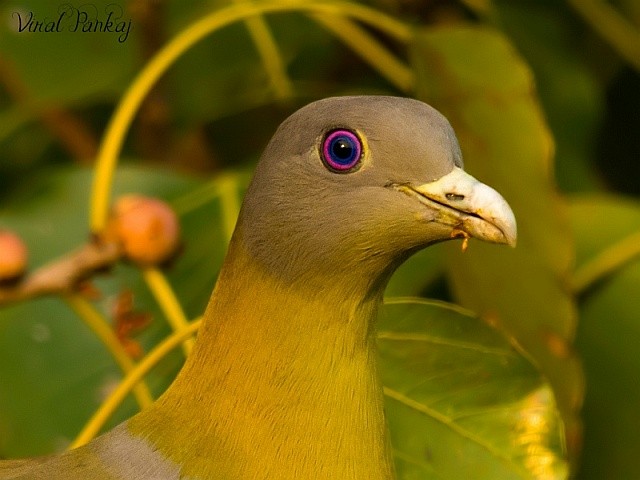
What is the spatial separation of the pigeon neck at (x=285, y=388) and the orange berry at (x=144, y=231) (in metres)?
0.27

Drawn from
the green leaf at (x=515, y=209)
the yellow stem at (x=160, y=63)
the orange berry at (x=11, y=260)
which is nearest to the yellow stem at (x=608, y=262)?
the green leaf at (x=515, y=209)

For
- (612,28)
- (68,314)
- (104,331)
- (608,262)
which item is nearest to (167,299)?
(104,331)

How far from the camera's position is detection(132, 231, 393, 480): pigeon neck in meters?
0.52

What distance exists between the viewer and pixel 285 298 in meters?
0.52

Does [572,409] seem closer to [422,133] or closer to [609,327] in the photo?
[609,327]

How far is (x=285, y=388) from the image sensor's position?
20.7 inches

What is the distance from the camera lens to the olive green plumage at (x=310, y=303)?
0.49 m

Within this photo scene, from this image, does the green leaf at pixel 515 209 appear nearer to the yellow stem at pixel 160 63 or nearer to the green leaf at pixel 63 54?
the yellow stem at pixel 160 63

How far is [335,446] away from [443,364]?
0.51 ft

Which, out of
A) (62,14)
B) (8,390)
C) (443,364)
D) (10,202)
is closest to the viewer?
(443,364)

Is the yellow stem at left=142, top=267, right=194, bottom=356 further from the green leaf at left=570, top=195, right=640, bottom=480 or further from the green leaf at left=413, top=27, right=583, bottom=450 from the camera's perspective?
the green leaf at left=570, top=195, right=640, bottom=480

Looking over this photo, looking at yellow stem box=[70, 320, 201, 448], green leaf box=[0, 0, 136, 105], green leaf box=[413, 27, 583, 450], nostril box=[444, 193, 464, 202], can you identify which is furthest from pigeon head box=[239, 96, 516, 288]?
green leaf box=[0, 0, 136, 105]

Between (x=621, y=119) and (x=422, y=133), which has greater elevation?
(x=621, y=119)

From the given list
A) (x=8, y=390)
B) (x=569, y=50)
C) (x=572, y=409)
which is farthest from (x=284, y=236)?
(x=569, y=50)
